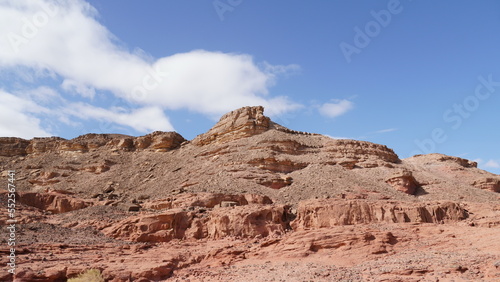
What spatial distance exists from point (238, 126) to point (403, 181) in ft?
67.7

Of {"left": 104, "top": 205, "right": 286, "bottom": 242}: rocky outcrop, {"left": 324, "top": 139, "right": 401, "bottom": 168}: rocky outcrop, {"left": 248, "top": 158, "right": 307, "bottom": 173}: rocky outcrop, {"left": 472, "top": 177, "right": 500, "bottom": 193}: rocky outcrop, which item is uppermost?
{"left": 324, "top": 139, "right": 401, "bottom": 168}: rocky outcrop

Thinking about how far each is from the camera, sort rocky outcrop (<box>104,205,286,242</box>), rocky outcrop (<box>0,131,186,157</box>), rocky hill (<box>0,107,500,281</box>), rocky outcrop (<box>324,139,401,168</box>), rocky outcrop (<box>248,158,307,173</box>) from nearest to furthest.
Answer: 1. rocky hill (<box>0,107,500,281</box>)
2. rocky outcrop (<box>104,205,286,242</box>)
3. rocky outcrop (<box>248,158,307,173</box>)
4. rocky outcrop (<box>324,139,401,168</box>)
5. rocky outcrop (<box>0,131,186,157</box>)

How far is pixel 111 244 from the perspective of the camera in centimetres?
2519

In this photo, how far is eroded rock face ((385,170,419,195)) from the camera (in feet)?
125

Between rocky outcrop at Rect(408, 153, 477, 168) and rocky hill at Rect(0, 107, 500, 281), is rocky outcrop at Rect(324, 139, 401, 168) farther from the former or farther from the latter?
rocky outcrop at Rect(408, 153, 477, 168)

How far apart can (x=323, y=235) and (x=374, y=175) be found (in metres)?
21.1

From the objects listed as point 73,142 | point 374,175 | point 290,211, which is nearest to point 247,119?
point 374,175

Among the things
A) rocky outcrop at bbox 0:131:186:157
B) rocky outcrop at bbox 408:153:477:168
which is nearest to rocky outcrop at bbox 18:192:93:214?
rocky outcrop at bbox 0:131:186:157

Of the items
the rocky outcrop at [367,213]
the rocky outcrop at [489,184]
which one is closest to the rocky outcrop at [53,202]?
the rocky outcrop at [367,213]

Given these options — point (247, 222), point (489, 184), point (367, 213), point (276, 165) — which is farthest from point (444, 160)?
point (247, 222)

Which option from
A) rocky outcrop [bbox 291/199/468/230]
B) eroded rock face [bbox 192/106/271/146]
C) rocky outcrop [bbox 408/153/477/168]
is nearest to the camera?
rocky outcrop [bbox 291/199/468/230]

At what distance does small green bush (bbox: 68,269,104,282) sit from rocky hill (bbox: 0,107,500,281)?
70 centimetres

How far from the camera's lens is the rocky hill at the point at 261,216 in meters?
19.8

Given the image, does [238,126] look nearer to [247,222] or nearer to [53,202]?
[53,202]
